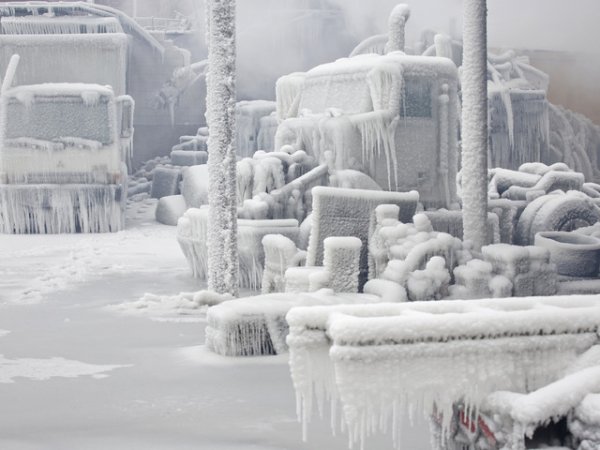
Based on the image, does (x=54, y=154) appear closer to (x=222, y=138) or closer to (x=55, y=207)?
(x=55, y=207)

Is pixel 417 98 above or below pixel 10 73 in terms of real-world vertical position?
below

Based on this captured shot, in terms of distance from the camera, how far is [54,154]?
19328 millimetres

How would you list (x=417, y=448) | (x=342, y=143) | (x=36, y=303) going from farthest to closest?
(x=342, y=143) → (x=36, y=303) → (x=417, y=448)

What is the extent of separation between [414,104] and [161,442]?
8.48 metres

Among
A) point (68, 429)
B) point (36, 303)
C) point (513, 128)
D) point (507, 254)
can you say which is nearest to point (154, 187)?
point (513, 128)

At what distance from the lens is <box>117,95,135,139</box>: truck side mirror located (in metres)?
20.4

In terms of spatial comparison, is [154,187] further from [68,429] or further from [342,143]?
[68,429]

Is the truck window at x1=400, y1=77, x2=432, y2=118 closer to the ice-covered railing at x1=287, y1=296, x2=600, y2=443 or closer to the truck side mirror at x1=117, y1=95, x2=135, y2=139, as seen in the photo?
the truck side mirror at x1=117, y1=95, x2=135, y2=139

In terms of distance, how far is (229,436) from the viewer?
20.4 ft

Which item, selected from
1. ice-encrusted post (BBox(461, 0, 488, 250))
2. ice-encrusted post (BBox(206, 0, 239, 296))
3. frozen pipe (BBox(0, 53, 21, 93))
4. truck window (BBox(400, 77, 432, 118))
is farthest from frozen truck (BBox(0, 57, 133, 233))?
ice-encrusted post (BBox(461, 0, 488, 250))

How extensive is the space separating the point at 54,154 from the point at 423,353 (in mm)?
15705

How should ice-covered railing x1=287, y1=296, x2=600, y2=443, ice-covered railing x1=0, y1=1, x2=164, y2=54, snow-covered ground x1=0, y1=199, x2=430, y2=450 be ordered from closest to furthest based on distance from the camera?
ice-covered railing x1=287, y1=296, x2=600, y2=443, snow-covered ground x1=0, y1=199, x2=430, y2=450, ice-covered railing x1=0, y1=1, x2=164, y2=54

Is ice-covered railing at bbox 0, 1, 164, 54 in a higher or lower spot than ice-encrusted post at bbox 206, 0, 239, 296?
higher

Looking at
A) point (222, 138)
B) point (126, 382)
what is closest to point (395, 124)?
point (222, 138)
